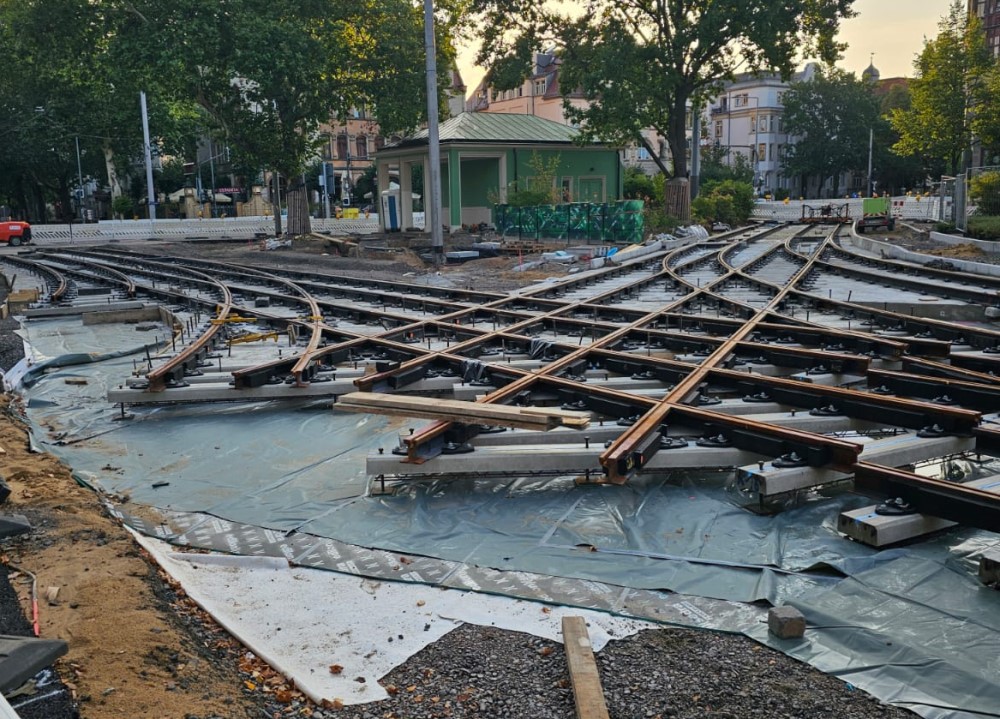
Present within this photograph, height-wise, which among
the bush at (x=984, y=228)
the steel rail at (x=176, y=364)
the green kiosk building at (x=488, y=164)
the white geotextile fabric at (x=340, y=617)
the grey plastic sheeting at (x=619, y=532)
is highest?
the green kiosk building at (x=488, y=164)

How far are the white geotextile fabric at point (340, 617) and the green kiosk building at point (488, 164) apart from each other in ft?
104

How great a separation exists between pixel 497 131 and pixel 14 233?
23940 millimetres

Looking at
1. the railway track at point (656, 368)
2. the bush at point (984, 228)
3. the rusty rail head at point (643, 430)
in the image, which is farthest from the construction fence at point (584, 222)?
the rusty rail head at point (643, 430)

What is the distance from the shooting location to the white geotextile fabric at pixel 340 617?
400 cm

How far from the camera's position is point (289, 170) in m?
34.8

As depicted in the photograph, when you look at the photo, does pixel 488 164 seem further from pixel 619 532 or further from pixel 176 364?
pixel 619 532

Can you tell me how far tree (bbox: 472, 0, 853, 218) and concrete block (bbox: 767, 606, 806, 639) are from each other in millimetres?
31045

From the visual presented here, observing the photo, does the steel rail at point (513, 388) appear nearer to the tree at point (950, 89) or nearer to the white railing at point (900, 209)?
the white railing at point (900, 209)

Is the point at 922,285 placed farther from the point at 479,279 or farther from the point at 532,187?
the point at 532,187

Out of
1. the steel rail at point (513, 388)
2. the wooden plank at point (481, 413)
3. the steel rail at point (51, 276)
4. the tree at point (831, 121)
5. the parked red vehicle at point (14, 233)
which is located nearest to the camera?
the steel rail at point (513, 388)

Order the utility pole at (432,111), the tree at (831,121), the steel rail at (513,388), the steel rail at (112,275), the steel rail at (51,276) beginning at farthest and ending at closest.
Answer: the tree at (831,121) → the utility pole at (432,111) → the steel rail at (112,275) → the steel rail at (51,276) → the steel rail at (513,388)

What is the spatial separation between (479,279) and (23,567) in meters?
15.8

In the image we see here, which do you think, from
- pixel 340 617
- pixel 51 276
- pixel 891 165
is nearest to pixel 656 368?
pixel 340 617

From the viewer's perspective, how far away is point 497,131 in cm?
3781
